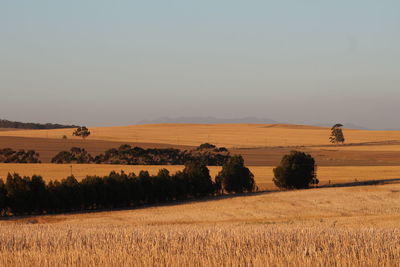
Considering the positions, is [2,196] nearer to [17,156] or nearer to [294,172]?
[294,172]

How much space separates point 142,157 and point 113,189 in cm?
4690

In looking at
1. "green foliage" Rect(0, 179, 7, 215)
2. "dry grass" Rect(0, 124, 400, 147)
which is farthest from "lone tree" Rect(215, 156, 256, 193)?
"dry grass" Rect(0, 124, 400, 147)

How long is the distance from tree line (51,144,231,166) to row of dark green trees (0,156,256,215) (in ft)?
101

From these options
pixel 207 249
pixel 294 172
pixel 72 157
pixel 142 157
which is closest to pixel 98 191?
pixel 294 172

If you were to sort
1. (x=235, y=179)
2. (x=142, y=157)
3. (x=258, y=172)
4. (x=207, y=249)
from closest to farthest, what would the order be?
(x=207, y=249), (x=235, y=179), (x=258, y=172), (x=142, y=157)

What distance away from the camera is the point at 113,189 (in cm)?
5341

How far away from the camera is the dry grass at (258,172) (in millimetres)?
70562

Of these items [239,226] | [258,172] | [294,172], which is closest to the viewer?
[239,226]

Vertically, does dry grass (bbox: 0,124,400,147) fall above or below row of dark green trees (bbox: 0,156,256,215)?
above

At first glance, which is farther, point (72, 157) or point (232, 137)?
point (232, 137)

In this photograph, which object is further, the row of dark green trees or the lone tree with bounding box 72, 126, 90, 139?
the lone tree with bounding box 72, 126, 90, 139

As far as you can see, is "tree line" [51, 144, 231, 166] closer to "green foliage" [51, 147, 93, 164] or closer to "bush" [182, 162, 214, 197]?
"green foliage" [51, 147, 93, 164]

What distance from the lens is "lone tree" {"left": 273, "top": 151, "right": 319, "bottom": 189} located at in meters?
65.6

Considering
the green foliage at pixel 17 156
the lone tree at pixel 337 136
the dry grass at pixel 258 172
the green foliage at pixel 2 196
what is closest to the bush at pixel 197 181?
the dry grass at pixel 258 172
